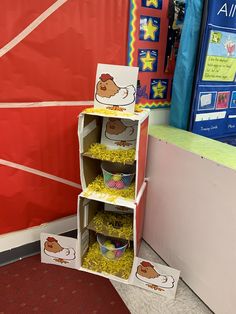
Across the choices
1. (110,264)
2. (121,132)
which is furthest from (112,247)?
(121,132)

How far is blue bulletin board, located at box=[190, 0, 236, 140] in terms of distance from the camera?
1523 millimetres

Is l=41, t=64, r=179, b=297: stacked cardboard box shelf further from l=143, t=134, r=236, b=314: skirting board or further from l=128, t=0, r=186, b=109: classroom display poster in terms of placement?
l=128, t=0, r=186, b=109: classroom display poster

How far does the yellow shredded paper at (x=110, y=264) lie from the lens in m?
1.54

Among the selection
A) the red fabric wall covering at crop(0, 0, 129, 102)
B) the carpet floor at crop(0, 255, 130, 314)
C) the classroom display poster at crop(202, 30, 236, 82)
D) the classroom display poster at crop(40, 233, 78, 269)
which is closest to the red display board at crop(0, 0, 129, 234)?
the red fabric wall covering at crop(0, 0, 129, 102)

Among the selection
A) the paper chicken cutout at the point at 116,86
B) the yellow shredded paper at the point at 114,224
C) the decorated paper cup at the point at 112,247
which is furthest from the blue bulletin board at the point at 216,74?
the decorated paper cup at the point at 112,247

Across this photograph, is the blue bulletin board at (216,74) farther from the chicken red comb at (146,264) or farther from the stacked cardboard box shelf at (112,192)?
the chicken red comb at (146,264)

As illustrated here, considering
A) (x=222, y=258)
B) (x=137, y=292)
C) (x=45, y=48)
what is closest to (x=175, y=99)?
(x=45, y=48)

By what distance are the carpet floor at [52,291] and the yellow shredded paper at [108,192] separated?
1.69 ft

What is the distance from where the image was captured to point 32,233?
1.66 m

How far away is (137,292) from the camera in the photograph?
4.73 feet

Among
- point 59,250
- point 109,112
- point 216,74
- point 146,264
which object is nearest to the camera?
point 109,112

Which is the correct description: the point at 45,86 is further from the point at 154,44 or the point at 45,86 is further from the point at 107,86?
the point at 154,44

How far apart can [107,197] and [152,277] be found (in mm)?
506

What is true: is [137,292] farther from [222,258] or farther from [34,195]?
[34,195]
